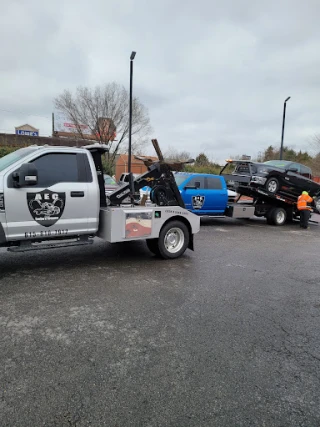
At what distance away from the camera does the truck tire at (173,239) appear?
21.3 ft

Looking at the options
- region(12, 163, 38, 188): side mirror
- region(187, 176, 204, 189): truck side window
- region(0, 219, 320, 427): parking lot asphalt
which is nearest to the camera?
region(0, 219, 320, 427): parking lot asphalt

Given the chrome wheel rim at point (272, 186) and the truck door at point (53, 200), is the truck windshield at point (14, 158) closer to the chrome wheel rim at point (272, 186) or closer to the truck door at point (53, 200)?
the truck door at point (53, 200)

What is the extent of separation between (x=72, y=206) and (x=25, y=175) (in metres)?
0.98

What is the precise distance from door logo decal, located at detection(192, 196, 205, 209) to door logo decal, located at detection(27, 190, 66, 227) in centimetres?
621

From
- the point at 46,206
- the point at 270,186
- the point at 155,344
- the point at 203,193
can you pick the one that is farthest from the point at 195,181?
the point at 155,344

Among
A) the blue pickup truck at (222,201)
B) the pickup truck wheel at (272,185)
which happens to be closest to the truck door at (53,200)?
the blue pickup truck at (222,201)

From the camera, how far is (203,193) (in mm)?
10930

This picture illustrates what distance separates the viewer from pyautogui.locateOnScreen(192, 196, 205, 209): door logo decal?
10.8 metres

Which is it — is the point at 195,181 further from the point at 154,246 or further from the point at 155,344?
the point at 155,344

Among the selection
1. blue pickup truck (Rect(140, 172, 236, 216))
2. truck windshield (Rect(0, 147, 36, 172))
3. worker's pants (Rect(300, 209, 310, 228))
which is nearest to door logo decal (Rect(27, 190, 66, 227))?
truck windshield (Rect(0, 147, 36, 172))

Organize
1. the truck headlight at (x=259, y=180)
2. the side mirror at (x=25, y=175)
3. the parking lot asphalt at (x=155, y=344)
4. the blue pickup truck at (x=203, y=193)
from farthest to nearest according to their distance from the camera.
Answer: the truck headlight at (x=259, y=180)
the blue pickup truck at (x=203, y=193)
the side mirror at (x=25, y=175)
the parking lot asphalt at (x=155, y=344)

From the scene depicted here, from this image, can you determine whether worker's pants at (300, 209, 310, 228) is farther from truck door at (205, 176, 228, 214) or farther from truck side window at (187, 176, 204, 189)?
truck side window at (187, 176, 204, 189)

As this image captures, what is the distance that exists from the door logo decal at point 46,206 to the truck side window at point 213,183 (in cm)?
690

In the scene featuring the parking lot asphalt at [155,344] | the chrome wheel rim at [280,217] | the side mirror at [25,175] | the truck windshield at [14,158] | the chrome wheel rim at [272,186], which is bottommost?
the parking lot asphalt at [155,344]
